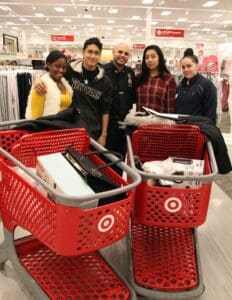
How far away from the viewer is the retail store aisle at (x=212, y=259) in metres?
1.99

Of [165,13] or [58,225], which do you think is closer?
[58,225]

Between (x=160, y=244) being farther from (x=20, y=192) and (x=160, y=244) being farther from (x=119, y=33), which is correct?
(x=119, y=33)

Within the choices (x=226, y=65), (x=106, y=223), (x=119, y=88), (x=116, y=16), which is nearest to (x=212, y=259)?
(x=106, y=223)

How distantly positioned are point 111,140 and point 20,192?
1586 mm

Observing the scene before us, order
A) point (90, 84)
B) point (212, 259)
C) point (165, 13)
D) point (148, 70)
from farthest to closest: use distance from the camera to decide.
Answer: point (165, 13) < point (148, 70) < point (90, 84) < point (212, 259)

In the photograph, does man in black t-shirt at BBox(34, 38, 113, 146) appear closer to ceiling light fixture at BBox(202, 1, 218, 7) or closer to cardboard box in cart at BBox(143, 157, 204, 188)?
cardboard box in cart at BBox(143, 157, 204, 188)

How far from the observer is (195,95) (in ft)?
9.80

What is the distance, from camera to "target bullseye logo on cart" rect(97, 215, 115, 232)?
137 cm

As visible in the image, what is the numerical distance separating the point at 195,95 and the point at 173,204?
1570mm

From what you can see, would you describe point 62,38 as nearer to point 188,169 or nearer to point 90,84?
point 90,84

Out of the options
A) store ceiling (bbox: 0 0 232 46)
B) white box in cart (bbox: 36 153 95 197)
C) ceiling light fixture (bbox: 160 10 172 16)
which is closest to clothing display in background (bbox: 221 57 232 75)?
store ceiling (bbox: 0 0 232 46)

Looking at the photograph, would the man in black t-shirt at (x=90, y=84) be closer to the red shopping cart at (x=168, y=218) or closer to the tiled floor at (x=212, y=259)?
the red shopping cart at (x=168, y=218)

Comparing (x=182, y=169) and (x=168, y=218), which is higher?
(x=182, y=169)

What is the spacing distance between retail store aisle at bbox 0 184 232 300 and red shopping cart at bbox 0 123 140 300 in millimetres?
173
